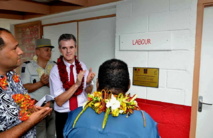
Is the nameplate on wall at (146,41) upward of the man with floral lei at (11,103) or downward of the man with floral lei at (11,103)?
upward

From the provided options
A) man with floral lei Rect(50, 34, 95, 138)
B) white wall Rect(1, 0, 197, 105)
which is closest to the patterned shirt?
man with floral lei Rect(50, 34, 95, 138)

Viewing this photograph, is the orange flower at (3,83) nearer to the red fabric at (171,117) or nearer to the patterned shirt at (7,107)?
the patterned shirt at (7,107)

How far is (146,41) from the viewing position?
1.77 m

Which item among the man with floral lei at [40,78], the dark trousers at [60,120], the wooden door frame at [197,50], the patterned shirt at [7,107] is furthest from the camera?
the man with floral lei at [40,78]

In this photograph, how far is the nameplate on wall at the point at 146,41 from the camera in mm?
1649

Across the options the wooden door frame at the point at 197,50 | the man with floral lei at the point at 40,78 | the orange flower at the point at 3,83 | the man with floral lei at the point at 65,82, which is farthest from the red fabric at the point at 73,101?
the wooden door frame at the point at 197,50

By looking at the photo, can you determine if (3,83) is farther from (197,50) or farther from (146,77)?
(197,50)

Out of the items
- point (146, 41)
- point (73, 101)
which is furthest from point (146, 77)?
point (73, 101)

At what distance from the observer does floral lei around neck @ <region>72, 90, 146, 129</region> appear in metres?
0.81

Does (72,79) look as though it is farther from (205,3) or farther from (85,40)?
(205,3)

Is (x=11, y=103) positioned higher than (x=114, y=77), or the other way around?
(x=114, y=77)

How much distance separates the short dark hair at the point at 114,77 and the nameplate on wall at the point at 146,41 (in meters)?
0.90

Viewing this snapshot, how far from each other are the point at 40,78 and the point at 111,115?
1426 mm

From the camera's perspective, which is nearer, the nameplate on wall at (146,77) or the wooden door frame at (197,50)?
the wooden door frame at (197,50)
